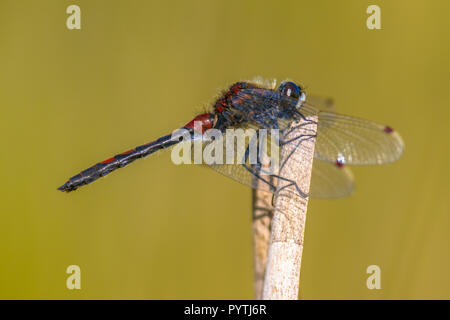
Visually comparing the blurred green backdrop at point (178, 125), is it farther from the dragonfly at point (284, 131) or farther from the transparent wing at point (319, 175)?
the transparent wing at point (319, 175)

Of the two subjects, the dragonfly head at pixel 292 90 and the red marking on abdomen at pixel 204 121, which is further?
the red marking on abdomen at pixel 204 121

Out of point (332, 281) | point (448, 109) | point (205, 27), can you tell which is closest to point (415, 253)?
point (332, 281)

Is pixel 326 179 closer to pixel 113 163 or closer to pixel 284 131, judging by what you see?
pixel 284 131

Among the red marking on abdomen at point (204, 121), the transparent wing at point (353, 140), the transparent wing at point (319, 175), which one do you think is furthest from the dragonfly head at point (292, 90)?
the red marking on abdomen at point (204, 121)

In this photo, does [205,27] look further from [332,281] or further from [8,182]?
[332,281]

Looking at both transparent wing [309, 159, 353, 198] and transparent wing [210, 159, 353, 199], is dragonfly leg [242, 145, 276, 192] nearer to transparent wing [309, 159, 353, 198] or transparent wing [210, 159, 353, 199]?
transparent wing [210, 159, 353, 199]

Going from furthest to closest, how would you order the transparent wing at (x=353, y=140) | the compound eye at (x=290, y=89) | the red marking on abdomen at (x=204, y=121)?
1. the red marking on abdomen at (x=204, y=121)
2. the compound eye at (x=290, y=89)
3. the transparent wing at (x=353, y=140)

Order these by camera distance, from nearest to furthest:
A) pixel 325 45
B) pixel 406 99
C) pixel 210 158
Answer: pixel 210 158
pixel 406 99
pixel 325 45

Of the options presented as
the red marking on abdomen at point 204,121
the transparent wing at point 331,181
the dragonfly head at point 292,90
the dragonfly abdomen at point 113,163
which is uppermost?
the dragonfly head at point 292,90
